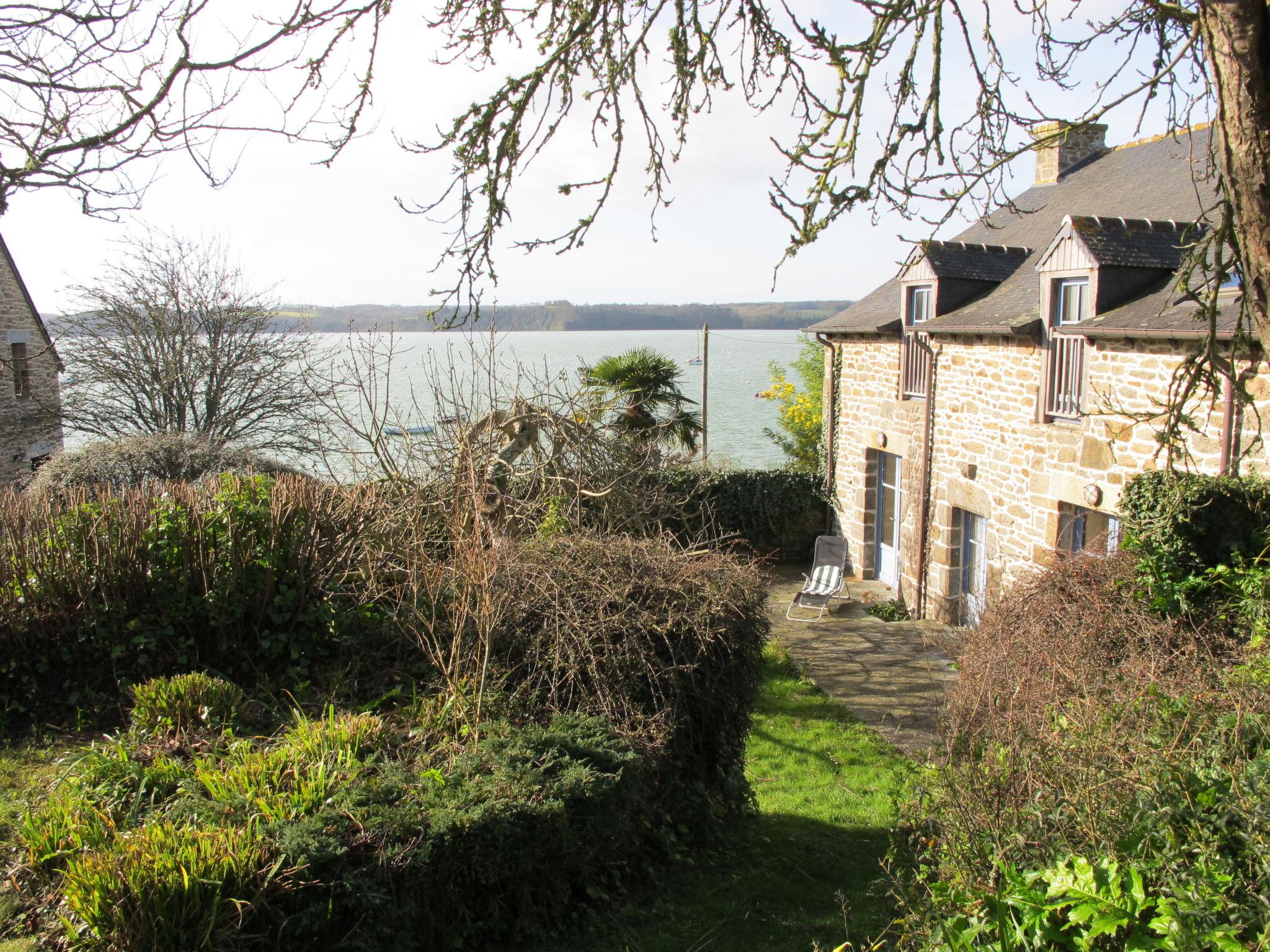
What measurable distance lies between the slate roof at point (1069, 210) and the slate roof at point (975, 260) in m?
0.16

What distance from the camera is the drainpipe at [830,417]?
59.1 feet

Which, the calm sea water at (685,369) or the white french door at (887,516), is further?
the white french door at (887,516)

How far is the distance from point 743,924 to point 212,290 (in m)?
20.0

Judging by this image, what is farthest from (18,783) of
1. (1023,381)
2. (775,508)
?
(775,508)

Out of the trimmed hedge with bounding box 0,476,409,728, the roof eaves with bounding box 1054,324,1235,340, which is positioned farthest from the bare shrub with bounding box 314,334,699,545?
the roof eaves with bounding box 1054,324,1235,340

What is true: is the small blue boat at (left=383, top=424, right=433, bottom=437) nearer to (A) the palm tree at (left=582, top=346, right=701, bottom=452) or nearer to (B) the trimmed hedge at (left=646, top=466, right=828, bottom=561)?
(A) the palm tree at (left=582, top=346, right=701, bottom=452)

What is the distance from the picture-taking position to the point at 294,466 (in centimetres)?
1872

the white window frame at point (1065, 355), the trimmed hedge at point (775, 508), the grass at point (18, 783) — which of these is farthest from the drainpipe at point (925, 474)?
the grass at point (18, 783)

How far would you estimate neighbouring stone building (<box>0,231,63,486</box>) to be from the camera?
19797mm

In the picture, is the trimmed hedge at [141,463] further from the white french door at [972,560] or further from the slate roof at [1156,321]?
the slate roof at [1156,321]

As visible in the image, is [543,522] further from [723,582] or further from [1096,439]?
[1096,439]

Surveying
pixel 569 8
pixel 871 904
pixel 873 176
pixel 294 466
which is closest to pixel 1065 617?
pixel 871 904

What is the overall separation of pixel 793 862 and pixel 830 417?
12.9 meters

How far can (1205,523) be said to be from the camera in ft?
25.4
